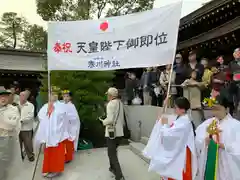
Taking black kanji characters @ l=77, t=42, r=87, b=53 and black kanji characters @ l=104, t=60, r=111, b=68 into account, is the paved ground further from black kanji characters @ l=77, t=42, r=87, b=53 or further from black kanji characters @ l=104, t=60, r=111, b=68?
black kanji characters @ l=77, t=42, r=87, b=53

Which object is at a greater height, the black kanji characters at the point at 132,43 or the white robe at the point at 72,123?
the black kanji characters at the point at 132,43

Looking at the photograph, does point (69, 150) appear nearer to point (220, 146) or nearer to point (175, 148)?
point (175, 148)

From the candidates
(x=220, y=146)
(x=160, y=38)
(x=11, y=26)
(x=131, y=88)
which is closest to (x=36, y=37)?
(x=11, y=26)

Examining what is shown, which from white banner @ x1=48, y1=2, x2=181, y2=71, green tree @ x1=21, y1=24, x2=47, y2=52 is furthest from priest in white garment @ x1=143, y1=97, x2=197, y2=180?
green tree @ x1=21, y1=24, x2=47, y2=52

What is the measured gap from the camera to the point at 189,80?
5285 millimetres

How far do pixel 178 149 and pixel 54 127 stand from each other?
2706 millimetres

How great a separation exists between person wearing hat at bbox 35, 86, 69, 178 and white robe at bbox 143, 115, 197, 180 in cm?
241

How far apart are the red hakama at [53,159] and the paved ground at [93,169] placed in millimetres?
264

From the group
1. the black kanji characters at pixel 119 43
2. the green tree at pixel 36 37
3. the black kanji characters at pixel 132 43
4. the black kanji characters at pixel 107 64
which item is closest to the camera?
the black kanji characters at pixel 132 43

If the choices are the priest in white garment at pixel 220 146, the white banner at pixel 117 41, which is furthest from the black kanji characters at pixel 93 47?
the priest in white garment at pixel 220 146

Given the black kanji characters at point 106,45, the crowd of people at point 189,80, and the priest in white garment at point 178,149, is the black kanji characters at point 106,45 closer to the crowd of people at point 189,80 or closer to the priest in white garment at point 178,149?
the crowd of people at point 189,80

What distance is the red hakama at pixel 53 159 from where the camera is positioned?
4.81 metres

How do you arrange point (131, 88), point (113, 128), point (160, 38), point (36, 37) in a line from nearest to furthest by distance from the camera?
point (160, 38) < point (113, 128) < point (131, 88) < point (36, 37)

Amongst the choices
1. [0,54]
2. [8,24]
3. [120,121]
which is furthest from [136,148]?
[8,24]
